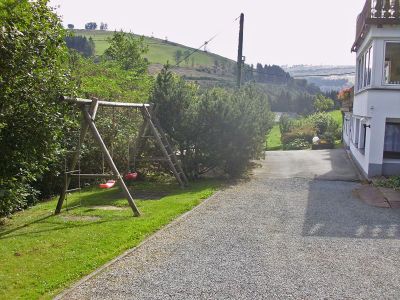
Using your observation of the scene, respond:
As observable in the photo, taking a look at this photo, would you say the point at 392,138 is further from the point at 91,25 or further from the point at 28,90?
the point at 91,25

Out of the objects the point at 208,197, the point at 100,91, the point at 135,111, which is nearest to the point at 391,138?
the point at 208,197

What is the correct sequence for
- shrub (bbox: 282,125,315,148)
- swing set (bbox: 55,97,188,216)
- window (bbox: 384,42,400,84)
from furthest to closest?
shrub (bbox: 282,125,315,148) → window (bbox: 384,42,400,84) → swing set (bbox: 55,97,188,216)

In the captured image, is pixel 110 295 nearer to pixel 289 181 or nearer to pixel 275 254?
pixel 275 254

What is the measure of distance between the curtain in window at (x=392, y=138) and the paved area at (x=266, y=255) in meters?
4.25

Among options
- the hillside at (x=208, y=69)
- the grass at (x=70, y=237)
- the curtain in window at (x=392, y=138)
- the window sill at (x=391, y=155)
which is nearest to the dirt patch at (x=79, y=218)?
the grass at (x=70, y=237)

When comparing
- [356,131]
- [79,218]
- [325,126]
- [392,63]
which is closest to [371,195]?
[392,63]

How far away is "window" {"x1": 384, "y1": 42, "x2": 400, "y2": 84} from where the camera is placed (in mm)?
14125

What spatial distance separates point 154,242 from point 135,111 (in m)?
8.49

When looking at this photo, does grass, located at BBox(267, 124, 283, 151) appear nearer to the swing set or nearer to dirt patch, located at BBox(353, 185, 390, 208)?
the swing set

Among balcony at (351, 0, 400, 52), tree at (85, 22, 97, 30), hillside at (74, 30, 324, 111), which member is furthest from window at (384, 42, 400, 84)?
tree at (85, 22, 97, 30)

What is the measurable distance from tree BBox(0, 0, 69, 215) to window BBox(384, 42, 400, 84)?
10.2 meters

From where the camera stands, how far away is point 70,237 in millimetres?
8109

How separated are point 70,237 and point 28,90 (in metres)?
2.84

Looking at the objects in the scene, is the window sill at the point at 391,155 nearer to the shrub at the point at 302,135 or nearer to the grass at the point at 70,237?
the grass at the point at 70,237
